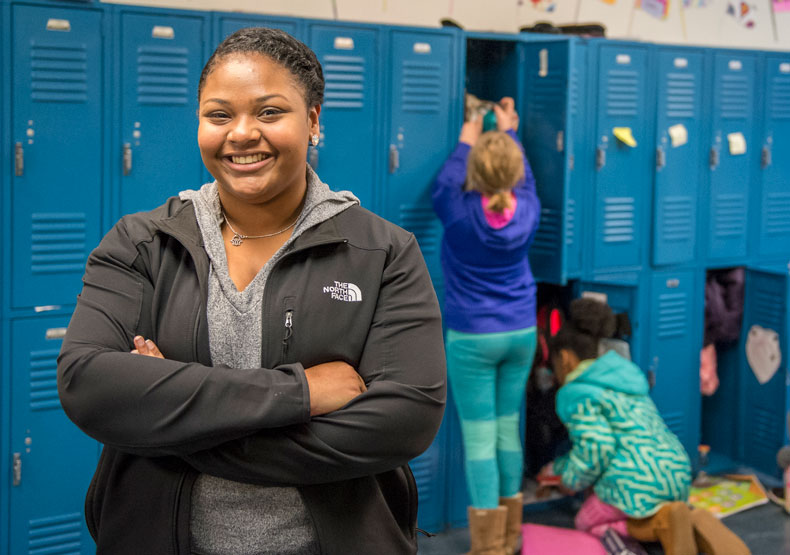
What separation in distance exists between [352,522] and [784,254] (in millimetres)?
4401

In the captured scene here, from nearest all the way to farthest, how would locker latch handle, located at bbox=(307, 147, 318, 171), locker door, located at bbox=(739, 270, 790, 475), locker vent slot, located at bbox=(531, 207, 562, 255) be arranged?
locker latch handle, located at bbox=(307, 147, 318, 171) < locker vent slot, located at bbox=(531, 207, 562, 255) < locker door, located at bbox=(739, 270, 790, 475)

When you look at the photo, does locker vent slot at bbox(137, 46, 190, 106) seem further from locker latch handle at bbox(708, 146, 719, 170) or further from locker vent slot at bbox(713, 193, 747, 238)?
locker vent slot at bbox(713, 193, 747, 238)

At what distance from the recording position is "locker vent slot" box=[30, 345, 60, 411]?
331cm

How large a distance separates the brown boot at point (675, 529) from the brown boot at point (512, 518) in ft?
1.79

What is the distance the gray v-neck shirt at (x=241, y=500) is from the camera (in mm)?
1418

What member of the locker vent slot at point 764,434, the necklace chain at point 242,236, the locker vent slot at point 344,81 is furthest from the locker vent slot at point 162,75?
the locker vent slot at point 764,434

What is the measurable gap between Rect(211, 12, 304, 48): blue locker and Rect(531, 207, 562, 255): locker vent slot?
1.34 meters

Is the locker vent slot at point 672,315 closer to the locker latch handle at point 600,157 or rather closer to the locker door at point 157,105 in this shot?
the locker latch handle at point 600,157

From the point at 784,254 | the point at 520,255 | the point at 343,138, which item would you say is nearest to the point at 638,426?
the point at 520,255

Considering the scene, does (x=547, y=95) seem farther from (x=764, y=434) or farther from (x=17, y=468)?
(x=17, y=468)

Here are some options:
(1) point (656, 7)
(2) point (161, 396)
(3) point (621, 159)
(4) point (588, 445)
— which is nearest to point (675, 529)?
(4) point (588, 445)

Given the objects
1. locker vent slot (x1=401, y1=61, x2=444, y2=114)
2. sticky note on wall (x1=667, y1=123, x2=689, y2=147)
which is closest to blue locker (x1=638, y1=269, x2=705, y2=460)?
sticky note on wall (x1=667, y1=123, x2=689, y2=147)

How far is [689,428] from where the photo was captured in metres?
4.89

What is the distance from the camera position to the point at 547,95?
4.10 meters
